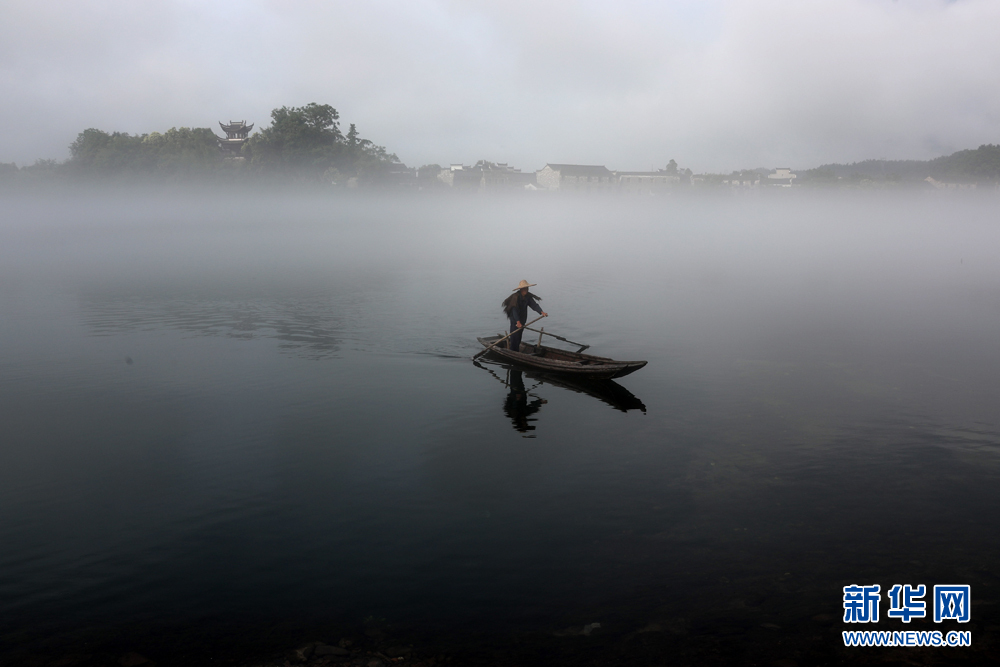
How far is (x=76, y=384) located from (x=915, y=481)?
70.8 ft

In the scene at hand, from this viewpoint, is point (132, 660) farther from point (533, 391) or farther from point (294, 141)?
point (294, 141)

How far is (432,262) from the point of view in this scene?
55.7m

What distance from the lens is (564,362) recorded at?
19.0m

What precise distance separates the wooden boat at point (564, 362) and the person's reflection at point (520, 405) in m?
0.75

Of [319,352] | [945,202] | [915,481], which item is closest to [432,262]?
[319,352]

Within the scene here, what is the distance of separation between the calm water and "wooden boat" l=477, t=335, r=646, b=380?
0.83m

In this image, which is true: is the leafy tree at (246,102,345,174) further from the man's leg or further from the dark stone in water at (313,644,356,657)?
the dark stone in water at (313,644,356,657)

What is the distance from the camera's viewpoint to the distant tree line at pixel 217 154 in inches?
4311

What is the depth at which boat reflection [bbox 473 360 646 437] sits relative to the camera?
1698 centimetres

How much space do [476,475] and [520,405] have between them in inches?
199

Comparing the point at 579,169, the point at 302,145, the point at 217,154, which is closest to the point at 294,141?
the point at 302,145

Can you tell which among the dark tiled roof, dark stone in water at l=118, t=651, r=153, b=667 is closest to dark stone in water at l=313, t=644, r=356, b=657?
dark stone in water at l=118, t=651, r=153, b=667

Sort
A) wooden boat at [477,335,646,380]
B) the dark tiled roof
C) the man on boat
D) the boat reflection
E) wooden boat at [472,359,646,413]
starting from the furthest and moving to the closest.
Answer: the dark tiled roof → the man on boat → wooden boat at [472,359,646,413] → wooden boat at [477,335,646,380] → the boat reflection

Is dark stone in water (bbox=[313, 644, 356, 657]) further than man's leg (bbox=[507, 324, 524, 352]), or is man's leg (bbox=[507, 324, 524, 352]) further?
man's leg (bbox=[507, 324, 524, 352])
